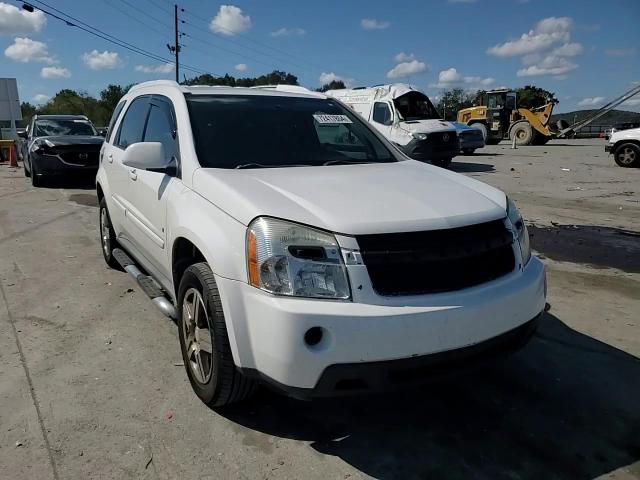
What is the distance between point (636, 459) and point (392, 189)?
5.92 feet

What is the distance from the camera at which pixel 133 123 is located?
474 centimetres

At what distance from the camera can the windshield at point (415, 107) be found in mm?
15844

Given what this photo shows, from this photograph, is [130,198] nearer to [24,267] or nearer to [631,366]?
[24,267]

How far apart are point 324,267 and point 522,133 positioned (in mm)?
31630

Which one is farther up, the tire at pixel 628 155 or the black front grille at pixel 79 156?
the tire at pixel 628 155

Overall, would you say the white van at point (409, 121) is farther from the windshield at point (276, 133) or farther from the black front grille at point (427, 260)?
the black front grille at point (427, 260)

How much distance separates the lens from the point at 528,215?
352 inches

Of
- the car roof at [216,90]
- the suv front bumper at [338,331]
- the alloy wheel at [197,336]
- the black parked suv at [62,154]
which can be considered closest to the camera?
the suv front bumper at [338,331]

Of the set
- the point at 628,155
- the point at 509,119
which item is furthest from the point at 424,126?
the point at 509,119

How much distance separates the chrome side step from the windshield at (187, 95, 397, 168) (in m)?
1.01

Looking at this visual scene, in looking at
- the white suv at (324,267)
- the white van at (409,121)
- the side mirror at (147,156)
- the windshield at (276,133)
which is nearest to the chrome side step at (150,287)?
the white suv at (324,267)

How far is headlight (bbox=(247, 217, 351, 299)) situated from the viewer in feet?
7.72

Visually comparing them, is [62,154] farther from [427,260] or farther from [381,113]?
[427,260]

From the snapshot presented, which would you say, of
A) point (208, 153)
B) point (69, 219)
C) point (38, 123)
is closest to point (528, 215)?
point (208, 153)
